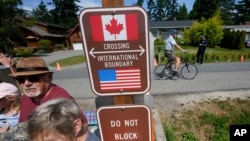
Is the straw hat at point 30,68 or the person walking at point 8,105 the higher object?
the straw hat at point 30,68

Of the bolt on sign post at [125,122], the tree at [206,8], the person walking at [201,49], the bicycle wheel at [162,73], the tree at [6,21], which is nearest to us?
the bolt on sign post at [125,122]

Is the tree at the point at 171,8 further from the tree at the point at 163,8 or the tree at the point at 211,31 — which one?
the tree at the point at 211,31

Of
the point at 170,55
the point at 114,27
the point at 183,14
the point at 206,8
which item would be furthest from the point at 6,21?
the point at 183,14

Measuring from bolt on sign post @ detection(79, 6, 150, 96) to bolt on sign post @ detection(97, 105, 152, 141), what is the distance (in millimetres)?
138

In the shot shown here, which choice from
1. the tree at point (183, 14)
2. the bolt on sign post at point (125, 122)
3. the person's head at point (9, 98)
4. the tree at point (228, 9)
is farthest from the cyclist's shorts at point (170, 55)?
the tree at point (183, 14)

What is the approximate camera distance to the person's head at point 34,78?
2598 millimetres

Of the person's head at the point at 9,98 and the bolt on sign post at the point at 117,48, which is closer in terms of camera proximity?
the bolt on sign post at the point at 117,48

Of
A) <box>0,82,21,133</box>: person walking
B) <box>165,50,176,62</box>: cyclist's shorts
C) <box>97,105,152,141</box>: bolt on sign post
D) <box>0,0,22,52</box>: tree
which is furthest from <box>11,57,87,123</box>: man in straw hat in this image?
<box>0,0,22,52</box>: tree

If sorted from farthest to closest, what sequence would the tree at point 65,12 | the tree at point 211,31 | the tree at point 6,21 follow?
the tree at point 65,12 < the tree at point 211,31 < the tree at point 6,21

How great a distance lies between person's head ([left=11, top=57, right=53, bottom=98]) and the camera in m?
2.60

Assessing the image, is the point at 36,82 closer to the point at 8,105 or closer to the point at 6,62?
the point at 8,105

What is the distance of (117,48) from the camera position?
172 centimetres

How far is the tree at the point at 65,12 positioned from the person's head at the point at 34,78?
66.9 meters

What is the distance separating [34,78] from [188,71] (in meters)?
7.79
